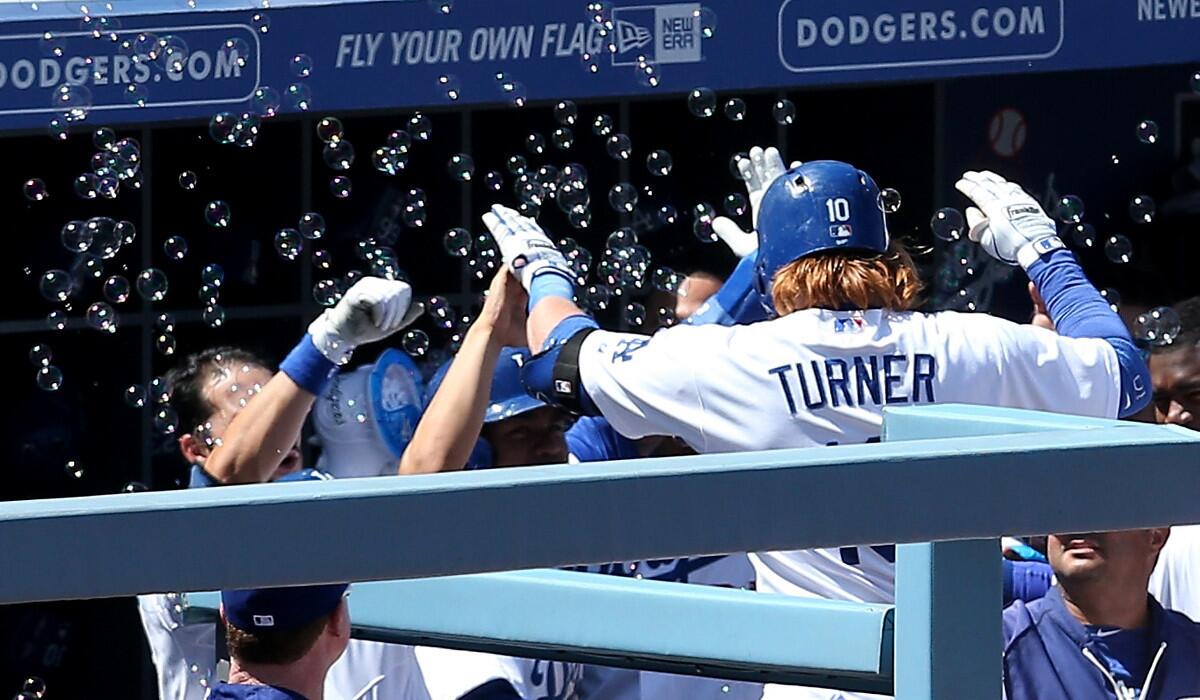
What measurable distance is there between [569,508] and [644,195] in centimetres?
524

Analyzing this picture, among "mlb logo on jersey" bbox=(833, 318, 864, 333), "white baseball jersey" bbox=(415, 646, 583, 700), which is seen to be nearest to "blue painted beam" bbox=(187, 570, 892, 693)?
"mlb logo on jersey" bbox=(833, 318, 864, 333)

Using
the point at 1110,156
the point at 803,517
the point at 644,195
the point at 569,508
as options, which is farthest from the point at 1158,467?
the point at 1110,156

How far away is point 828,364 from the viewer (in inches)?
96.5

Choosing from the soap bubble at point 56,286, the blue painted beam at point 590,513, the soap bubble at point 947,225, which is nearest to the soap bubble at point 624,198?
the soap bubble at point 947,225

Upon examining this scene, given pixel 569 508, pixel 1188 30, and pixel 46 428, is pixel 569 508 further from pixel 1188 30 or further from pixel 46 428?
pixel 46 428

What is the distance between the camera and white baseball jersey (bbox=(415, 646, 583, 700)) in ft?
9.31

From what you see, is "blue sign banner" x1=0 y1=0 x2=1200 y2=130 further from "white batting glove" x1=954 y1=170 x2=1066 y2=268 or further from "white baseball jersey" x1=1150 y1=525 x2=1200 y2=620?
"white baseball jersey" x1=1150 y1=525 x2=1200 y2=620

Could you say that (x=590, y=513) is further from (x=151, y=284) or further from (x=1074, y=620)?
(x=151, y=284)

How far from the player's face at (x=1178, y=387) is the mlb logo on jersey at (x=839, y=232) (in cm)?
103

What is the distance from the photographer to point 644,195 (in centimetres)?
619

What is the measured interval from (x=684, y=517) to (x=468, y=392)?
7.43ft

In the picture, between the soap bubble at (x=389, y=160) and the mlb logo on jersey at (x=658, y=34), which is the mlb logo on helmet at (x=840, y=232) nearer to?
the soap bubble at (x=389, y=160)

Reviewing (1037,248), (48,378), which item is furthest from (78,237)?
(1037,248)

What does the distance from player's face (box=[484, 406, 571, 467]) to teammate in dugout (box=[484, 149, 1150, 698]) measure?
78 centimetres
